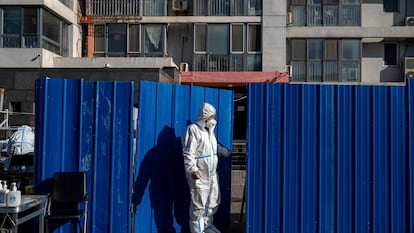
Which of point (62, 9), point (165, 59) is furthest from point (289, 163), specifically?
point (62, 9)

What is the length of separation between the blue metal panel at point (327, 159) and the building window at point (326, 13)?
2148cm

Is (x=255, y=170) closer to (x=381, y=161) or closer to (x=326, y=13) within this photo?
(x=381, y=161)

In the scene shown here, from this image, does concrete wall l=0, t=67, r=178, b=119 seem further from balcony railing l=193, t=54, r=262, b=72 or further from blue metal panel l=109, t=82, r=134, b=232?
blue metal panel l=109, t=82, r=134, b=232

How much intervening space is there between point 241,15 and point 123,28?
5.67 m

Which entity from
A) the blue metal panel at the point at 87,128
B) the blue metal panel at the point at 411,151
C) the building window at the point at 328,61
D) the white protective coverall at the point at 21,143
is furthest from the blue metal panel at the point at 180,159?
the building window at the point at 328,61

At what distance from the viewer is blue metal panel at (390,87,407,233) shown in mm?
7914

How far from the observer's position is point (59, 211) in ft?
25.6

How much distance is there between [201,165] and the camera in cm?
789

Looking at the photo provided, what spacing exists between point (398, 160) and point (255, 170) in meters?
1.94

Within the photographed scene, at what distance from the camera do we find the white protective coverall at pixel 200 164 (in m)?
7.78

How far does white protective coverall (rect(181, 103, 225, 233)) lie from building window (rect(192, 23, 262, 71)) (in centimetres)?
2003

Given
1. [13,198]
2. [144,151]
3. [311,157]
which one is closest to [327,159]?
[311,157]

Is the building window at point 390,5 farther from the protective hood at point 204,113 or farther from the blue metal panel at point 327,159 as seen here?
the protective hood at point 204,113

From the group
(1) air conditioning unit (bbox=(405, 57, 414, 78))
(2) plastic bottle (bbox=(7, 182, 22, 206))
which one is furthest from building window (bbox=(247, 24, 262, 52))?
(2) plastic bottle (bbox=(7, 182, 22, 206))
